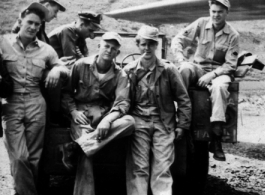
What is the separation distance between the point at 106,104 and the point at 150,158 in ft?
2.06

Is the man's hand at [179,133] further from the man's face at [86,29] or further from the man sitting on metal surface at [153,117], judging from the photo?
the man's face at [86,29]

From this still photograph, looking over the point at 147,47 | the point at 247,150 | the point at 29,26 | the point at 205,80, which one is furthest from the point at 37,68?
the point at 247,150

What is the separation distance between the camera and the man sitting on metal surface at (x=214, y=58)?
13.1ft

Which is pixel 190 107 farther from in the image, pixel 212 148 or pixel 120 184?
pixel 120 184

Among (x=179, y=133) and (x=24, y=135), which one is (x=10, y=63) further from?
(x=179, y=133)

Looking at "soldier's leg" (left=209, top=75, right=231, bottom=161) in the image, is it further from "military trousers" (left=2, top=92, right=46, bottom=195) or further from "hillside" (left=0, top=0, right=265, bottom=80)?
"hillside" (left=0, top=0, right=265, bottom=80)

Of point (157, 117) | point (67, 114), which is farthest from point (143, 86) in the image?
point (67, 114)

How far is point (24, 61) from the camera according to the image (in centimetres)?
388

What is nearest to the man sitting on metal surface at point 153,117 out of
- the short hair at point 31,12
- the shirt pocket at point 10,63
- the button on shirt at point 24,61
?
→ the button on shirt at point 24,61

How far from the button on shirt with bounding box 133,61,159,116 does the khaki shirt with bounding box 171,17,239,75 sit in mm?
586

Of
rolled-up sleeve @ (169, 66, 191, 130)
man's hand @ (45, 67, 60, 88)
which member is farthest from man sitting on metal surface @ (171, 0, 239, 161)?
man's hand @ (45, 67, 60, 88)

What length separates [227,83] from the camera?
160 inches

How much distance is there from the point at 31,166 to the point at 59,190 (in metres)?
0.97

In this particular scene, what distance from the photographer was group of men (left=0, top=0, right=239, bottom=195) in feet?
12.3
